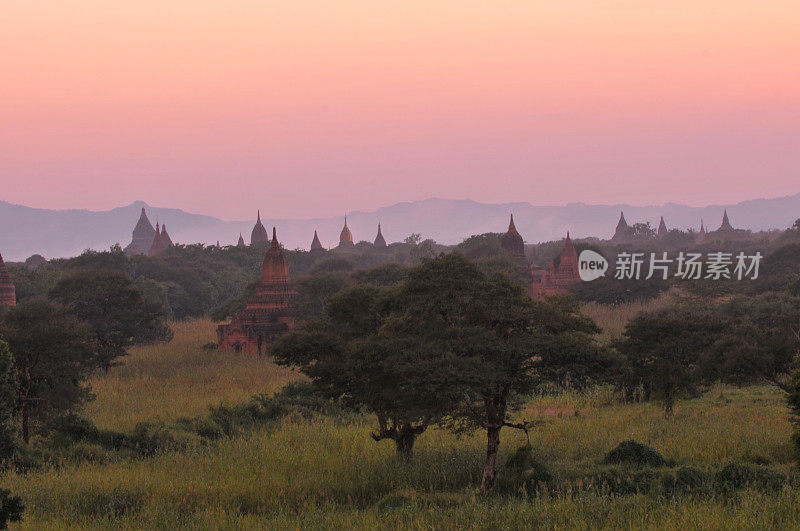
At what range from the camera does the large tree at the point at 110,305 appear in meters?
45.0

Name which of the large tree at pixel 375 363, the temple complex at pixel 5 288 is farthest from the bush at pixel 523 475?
the temple complex at pixel 5 288

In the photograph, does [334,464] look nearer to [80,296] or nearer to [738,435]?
[738,435]

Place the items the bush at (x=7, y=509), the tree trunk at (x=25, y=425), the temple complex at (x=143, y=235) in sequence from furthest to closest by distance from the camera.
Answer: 1. the temple complex at (x=143, y=235)
2. the tree trunk at (x=25, y=425)
3. the bush at (x=7, y=509)

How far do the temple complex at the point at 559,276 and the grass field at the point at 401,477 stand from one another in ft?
130

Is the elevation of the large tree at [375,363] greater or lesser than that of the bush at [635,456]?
greater

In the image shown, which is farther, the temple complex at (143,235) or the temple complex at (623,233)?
the temple complex at (143,235)

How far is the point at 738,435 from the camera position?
69.4 ft

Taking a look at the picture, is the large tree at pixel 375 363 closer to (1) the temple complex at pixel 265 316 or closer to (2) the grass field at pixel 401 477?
(2) the grass field at pixel 401 477

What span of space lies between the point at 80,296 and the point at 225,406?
22145 mm

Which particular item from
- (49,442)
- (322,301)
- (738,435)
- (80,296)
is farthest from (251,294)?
(738,435)

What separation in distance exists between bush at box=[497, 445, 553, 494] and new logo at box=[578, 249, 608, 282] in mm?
57169

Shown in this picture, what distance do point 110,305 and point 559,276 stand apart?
42839 millimetres

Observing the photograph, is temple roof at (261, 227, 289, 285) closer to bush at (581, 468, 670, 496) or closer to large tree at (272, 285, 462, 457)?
large tree at (272, 285, 462, 457)

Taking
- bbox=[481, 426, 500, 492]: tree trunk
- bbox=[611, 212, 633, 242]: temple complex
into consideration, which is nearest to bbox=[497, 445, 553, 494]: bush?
bbox=[481, 426, 500, 492]: tree trunk
